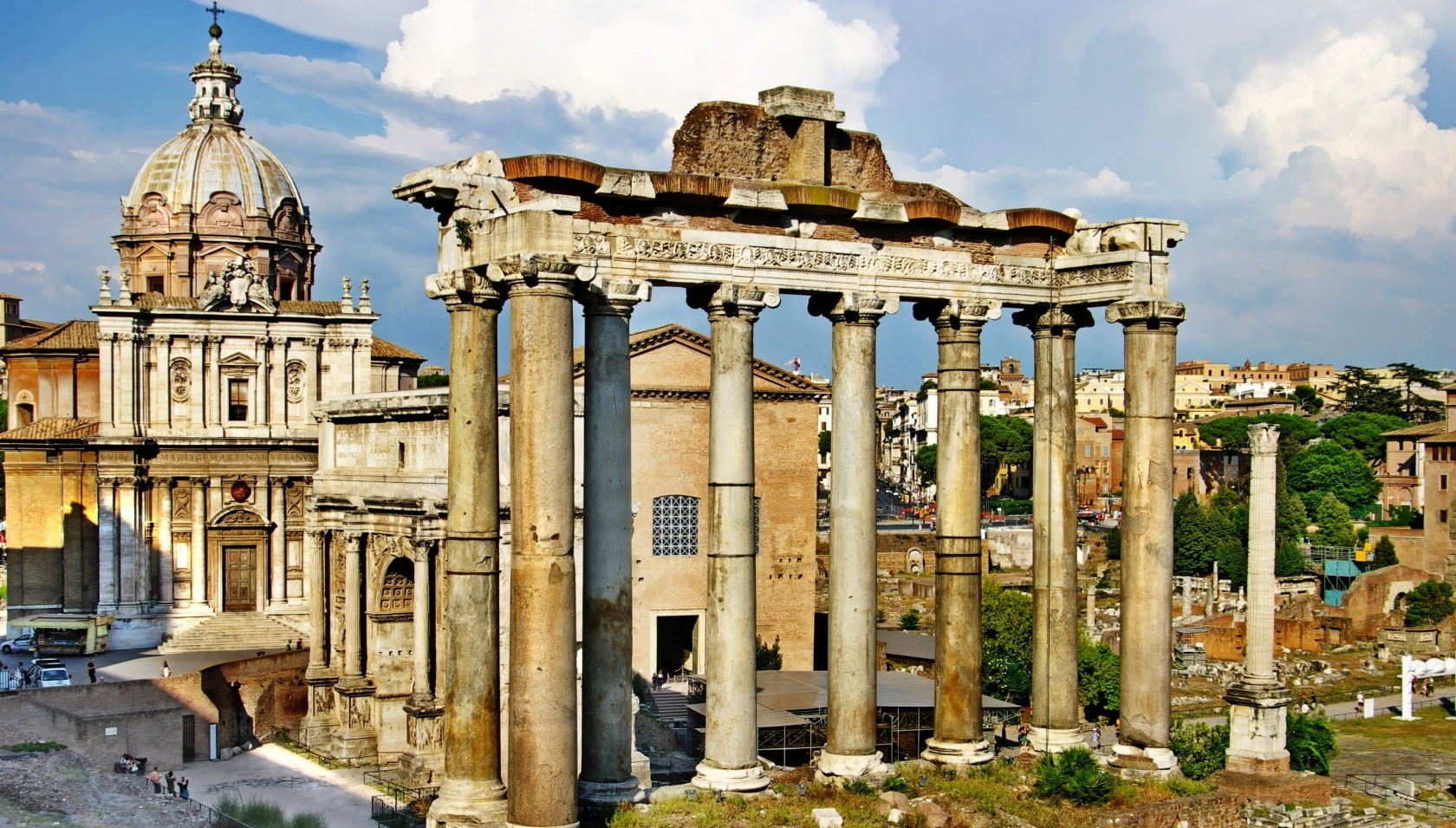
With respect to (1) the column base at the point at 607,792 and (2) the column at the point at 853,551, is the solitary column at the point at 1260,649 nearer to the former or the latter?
(2) the column at the point at 853,551

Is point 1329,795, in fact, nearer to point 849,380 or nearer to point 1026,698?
point 849,380

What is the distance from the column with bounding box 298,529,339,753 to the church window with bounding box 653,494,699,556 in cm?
1182

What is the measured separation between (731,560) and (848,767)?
9.03 feet

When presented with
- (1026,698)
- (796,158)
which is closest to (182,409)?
(1026,698)

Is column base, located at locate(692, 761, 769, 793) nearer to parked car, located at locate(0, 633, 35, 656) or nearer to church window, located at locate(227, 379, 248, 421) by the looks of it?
parked car, located at locate(0, 633, 35, 656)

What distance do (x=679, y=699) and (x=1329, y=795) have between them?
20.5m

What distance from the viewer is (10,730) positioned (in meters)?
33.7

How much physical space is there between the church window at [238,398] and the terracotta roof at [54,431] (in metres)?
4.29

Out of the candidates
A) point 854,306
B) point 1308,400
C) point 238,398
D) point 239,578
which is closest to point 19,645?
point 239,578

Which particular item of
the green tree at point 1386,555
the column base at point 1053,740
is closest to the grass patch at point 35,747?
the column base at point 1053,740

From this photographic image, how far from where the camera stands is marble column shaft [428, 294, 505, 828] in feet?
48.6

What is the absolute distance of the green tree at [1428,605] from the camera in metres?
69.4

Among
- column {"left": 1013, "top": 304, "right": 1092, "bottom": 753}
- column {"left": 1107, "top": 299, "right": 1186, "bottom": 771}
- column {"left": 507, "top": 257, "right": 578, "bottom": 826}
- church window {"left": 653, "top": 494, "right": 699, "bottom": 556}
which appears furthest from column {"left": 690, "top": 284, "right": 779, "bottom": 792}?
church window {"left": 653, "top": 494, "right": 699, "bottom": 556}

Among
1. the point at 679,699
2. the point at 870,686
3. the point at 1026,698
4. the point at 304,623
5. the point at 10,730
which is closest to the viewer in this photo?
the point at 870,686
